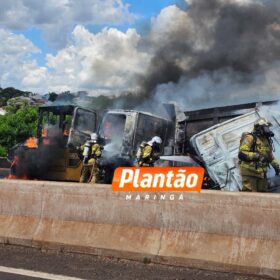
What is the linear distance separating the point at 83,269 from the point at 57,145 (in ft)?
29.1

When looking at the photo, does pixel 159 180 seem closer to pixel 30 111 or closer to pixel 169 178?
pixel 169 178

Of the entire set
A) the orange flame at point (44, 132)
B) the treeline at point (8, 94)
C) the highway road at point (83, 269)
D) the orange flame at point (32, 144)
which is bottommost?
the highway road at point (83, 269)

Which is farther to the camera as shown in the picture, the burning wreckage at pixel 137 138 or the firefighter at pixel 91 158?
the firefighter at pixel 91 158

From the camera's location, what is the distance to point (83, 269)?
5.40m

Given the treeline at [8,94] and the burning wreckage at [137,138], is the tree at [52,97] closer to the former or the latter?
the burning wreckage at [137,138]

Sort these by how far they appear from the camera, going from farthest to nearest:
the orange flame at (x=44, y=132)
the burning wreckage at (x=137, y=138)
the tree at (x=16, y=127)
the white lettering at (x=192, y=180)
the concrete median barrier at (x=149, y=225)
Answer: the tree at (x=16, y=127) < the orange flame at (x=44, y=132) < the burning wreckage at (x=137, y=138) < the white lettering at (x=192, y=180) < the concrete median barrier at (x=149, y=225)

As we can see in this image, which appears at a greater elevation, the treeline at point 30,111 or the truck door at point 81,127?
the treeline at point 30,111

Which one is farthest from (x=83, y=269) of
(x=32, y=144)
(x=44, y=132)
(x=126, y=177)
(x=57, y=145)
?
(x=32, y=144)

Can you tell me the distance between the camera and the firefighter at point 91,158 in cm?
1200

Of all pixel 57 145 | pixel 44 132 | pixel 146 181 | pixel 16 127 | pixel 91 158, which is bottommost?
pixel 146 181

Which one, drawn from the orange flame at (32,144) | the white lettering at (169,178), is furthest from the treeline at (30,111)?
the white lettering at (169,178)

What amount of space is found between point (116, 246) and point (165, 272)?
0.75 metres

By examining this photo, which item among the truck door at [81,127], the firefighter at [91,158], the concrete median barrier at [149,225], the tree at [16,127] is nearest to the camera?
the concrete median barrier at [149,225]

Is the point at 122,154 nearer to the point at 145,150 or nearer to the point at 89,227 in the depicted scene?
the point at 145,150
